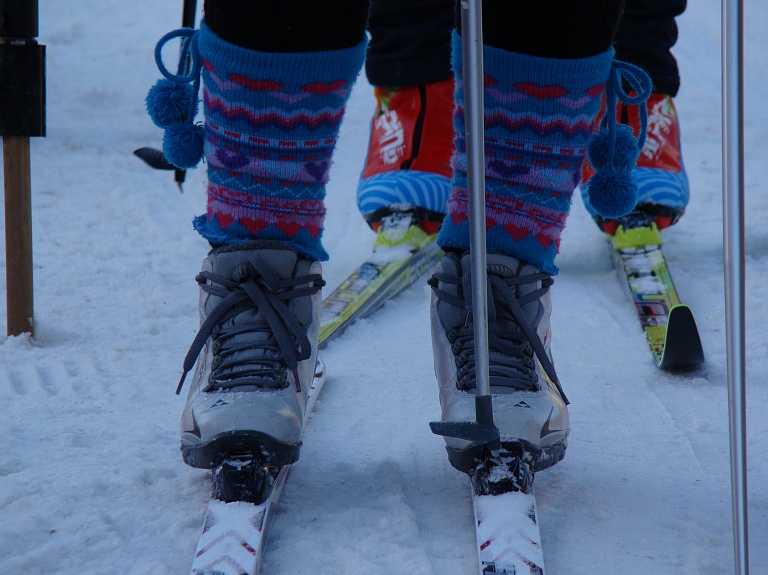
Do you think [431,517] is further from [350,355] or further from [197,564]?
[350,355]

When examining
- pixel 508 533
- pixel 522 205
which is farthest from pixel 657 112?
pixel 508 533

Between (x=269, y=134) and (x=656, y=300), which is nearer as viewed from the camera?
(x=269, y=134)

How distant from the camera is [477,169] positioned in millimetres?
666

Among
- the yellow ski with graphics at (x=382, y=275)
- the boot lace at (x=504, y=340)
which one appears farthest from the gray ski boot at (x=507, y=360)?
the yellow ski with graphics at (x=382, y=275)

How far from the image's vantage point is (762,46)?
15.4ft

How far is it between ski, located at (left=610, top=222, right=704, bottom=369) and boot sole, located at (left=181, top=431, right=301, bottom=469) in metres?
0.75

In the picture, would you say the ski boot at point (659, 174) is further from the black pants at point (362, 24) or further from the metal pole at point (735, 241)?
the metal pole at point (735, 241)

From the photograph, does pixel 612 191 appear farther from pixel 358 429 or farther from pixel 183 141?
pixel 183 141

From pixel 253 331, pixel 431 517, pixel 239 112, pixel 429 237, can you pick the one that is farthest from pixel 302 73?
pixel 429 237

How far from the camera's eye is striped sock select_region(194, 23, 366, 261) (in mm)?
→ 846

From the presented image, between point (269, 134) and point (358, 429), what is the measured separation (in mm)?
434

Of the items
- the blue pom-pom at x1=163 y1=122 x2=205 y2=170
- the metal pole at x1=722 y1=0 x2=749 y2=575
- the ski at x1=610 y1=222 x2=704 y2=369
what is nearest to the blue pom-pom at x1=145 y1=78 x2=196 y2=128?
the blue pom-pom at x1=163 y1=122 x2=205 y2=170

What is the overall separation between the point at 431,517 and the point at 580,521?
0.16 metres

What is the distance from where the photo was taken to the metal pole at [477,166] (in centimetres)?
64
